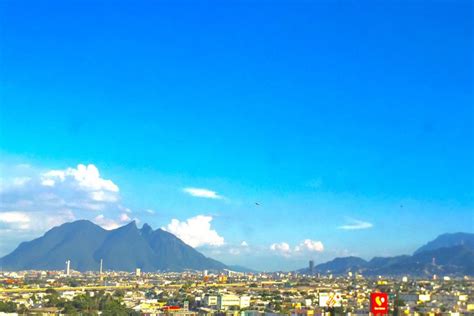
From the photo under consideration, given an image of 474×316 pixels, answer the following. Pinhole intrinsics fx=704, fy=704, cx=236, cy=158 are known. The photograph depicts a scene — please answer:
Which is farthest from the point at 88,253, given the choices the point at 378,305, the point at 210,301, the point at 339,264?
the point at 378,305

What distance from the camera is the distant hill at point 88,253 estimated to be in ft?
582

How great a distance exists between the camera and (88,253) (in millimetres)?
184750

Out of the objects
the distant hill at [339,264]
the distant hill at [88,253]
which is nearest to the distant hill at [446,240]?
the distant hill at [339,264]

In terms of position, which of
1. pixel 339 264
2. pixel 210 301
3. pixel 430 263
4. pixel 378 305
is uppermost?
pixel 339 264

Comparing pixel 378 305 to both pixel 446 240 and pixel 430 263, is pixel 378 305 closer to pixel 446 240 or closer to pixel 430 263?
pixel 430 263

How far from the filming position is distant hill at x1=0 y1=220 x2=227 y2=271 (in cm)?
17750

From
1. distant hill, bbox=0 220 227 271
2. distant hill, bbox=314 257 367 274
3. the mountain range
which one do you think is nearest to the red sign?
the mountain range

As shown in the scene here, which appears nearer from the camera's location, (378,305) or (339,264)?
(378,305)

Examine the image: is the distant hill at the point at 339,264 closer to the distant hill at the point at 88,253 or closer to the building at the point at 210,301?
the distant hill at the point at 88,253

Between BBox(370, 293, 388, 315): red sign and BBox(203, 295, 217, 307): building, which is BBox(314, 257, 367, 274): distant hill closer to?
BBox(203, 295, 217, 307): building

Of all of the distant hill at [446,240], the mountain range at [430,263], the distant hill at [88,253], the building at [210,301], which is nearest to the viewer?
the building at [210,301]

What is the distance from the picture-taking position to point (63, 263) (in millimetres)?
176250

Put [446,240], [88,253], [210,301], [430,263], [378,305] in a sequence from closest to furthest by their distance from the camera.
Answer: [378,305] < [210,301] < [430,263] < [446,240] < [88,253]

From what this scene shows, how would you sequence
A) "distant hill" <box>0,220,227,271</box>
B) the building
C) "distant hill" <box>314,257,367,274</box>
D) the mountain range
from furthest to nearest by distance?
"distant hill" <box>0,220,227,271</box> < "distant hill" <box>314,257,367,274</box> < the mountain range < the building
